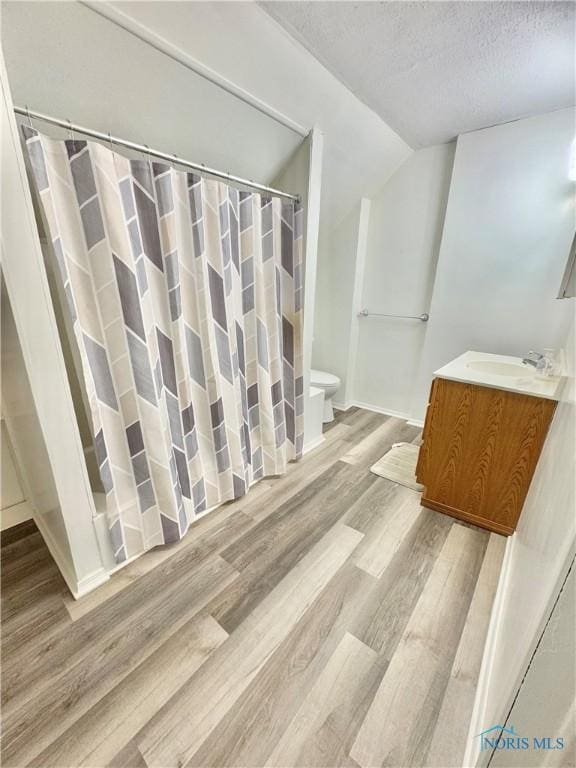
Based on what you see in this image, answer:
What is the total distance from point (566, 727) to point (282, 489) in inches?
63.6

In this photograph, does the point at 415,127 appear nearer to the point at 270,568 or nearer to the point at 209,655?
the point at 270,568

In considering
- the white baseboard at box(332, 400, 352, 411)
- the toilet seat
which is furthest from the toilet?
the white baseboard at box(332, 400, 352, 411)

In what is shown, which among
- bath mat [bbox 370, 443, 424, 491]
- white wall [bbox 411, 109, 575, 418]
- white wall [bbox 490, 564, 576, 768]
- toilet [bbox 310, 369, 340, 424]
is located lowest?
bath mat [bbox 370, 443, 424, 491]

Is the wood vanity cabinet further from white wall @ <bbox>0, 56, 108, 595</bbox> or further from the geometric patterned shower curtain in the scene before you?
white wall @ <bbox>0, 56, 108, 595</bbox>

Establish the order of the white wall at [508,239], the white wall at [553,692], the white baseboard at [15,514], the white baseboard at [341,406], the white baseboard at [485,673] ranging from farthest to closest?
the white baseboard at [341,406]
the white wall at [508,239]
the white baseboard at [15,514]
the white baseboard at [485,673]
the white wall at [553,692]

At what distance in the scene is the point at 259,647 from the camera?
44.5 inches

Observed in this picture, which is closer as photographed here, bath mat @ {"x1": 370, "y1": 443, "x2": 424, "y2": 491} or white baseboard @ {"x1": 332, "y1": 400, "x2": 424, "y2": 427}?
bath mat @ {"x1": 370, "y1": 443, "x2": 424, "y2": 491}

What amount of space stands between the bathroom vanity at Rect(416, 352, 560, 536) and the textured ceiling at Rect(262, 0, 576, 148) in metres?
1.46

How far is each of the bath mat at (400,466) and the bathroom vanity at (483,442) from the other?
21 centimetres

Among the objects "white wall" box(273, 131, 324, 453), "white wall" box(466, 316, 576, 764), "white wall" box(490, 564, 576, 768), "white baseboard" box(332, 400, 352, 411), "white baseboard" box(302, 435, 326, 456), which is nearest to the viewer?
"white wall" box(490, 564, 576, 768)

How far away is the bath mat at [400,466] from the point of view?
208 cm

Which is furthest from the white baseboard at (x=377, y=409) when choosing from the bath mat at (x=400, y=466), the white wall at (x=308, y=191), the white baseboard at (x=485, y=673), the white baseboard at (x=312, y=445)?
the white baseboard at (x=485, y=673)

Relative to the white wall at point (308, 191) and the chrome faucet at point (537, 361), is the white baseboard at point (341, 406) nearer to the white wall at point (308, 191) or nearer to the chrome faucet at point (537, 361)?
the white wall at point (308, 191)

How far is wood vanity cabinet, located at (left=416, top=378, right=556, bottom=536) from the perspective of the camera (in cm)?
151
